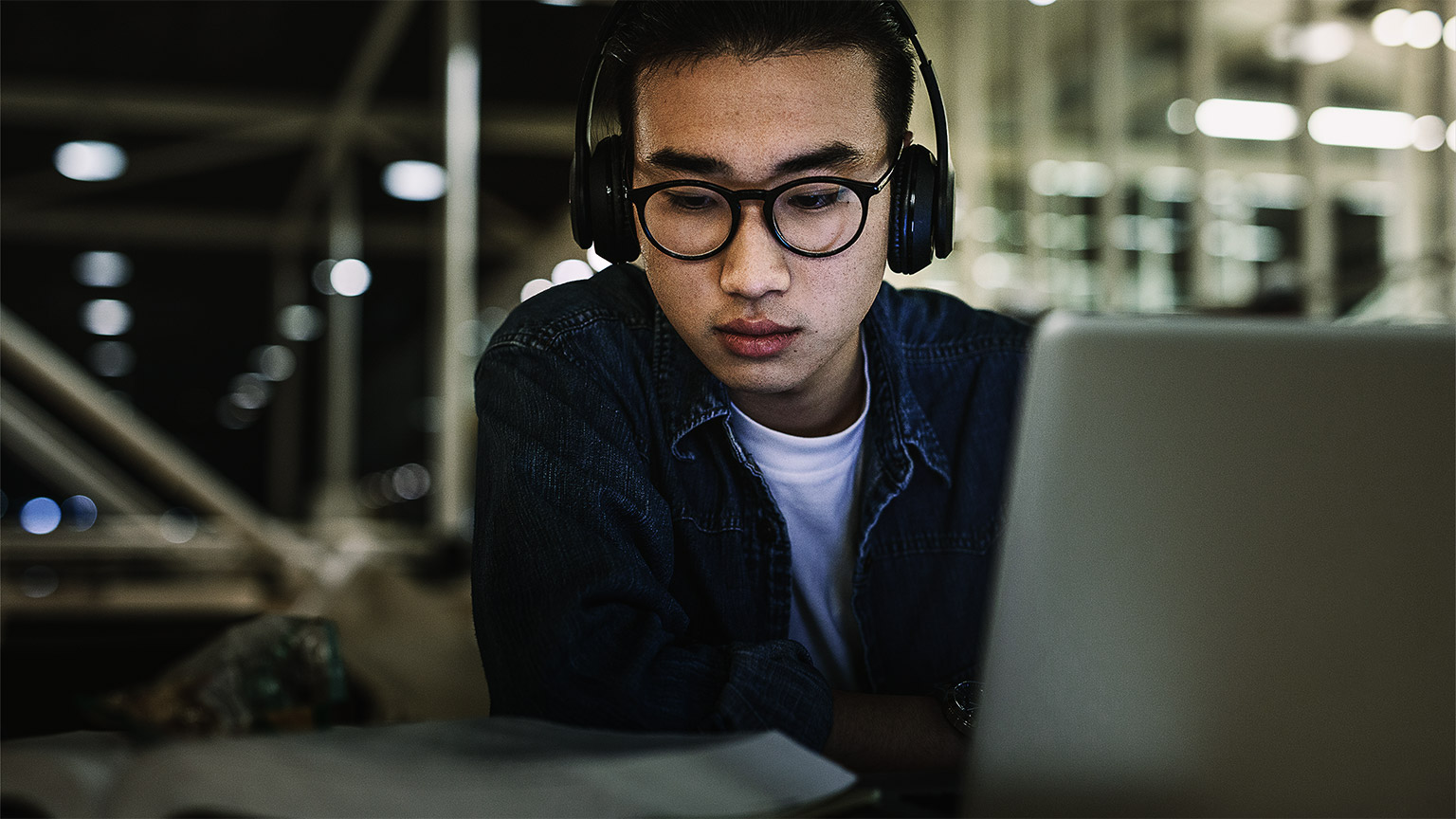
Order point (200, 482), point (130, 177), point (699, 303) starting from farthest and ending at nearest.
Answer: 1. point (130, 177)
2. point (200, 482)
3. point (699, 303)

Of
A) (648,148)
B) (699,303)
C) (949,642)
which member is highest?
(648,148)

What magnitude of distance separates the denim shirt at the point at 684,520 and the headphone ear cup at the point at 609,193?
89mm

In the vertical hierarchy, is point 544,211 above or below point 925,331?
above

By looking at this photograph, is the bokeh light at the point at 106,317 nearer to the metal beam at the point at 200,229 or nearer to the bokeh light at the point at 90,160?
the metal beam at the point at 200,229

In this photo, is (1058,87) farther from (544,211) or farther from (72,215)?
(72,215)

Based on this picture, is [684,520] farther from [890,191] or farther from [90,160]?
[90,160]

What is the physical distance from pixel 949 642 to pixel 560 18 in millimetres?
Result: 5995

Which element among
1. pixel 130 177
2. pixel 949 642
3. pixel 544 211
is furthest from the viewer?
pixel 544 211

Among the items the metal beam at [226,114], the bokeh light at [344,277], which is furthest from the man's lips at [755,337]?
the bokeh light at [344,277]

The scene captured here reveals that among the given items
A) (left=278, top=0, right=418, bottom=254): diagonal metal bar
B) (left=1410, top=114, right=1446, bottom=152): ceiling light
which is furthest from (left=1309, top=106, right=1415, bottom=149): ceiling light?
Result: (left=278, top=0, right=418, bottom=254): diagonal metal bar

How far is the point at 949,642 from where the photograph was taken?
48.7 inches

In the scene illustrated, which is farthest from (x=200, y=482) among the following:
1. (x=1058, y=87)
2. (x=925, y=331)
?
(x=1058, y=87)

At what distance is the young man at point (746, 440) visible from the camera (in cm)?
89

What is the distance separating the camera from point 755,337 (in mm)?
1030
